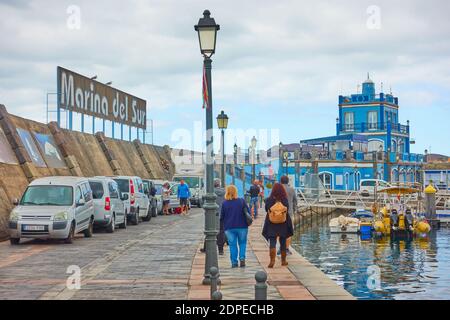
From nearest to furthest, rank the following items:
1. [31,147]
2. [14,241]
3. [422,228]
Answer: [14,241] → [31,147] → [422,228]

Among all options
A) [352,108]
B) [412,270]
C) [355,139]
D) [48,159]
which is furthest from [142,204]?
[352,108]

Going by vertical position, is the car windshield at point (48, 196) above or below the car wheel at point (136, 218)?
above

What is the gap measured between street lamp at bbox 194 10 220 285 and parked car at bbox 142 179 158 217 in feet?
65.4

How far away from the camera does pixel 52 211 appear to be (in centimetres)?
1980

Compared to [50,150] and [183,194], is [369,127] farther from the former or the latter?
[50,150]

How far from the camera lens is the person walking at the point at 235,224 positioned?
1502 centimetres

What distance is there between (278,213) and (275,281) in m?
2.46

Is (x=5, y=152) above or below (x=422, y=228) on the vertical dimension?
above

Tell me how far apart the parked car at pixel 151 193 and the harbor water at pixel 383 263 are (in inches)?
263

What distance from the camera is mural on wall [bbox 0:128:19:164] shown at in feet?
88.2

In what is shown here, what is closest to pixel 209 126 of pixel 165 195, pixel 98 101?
pixel 165 195

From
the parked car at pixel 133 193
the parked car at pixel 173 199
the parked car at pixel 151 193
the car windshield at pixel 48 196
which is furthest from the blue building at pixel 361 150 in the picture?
the car windshield at pixel 48 196

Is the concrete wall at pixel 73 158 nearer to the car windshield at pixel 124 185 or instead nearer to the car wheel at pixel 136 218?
the car windshield at pixel 124 185
